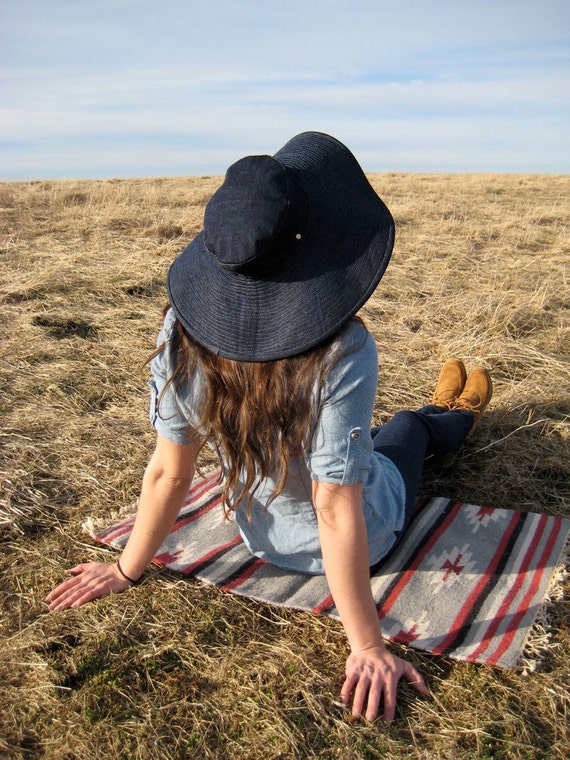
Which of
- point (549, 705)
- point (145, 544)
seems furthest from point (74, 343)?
point (549, 705)

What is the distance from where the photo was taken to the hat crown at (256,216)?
1235 millimetres

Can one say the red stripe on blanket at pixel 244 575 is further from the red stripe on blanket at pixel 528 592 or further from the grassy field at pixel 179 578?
the red stripe on blanket at pixel 528 592

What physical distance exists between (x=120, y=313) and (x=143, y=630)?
3226 mm

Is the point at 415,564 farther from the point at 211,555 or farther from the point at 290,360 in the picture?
the point at 290,360

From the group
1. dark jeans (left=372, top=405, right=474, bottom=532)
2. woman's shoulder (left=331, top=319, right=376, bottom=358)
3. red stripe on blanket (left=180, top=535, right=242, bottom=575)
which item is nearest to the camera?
woman's shoulder (left=331, top=319, right=376, bottom=358)

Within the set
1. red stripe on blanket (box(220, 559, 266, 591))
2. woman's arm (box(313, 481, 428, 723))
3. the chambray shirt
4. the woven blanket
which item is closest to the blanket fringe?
the woven blanket

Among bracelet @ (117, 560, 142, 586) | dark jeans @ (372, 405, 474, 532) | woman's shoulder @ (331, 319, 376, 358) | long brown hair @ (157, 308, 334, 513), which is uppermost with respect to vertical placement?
woman's shoulder @ (331, 319, 376, 358)

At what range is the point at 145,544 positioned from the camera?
1.94 meters

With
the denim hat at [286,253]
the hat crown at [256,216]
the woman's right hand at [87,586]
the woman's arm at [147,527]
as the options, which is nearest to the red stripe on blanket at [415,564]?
the woman's arm at [147,527]

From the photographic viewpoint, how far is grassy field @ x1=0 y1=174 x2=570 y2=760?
160cm

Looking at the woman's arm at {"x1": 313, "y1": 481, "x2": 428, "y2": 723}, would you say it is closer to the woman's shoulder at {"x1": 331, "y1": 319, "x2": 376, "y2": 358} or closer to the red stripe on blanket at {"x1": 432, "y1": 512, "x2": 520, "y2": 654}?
the red stripe on blanket at {"x1": 432, "y1": 512, "x2": 520, "y2": 654}

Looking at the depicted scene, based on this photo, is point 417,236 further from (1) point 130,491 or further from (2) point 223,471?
(2) point 223,471

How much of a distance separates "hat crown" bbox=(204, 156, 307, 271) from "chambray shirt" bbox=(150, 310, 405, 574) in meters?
0.25

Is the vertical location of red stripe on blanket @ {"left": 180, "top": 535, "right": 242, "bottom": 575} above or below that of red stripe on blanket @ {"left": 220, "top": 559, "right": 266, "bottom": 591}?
above
